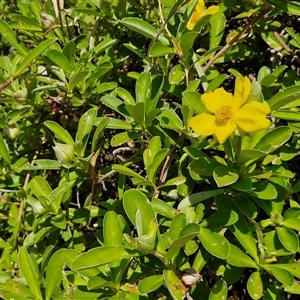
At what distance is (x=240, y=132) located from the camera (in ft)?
2.86

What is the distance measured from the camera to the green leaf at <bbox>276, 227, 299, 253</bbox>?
0.89m

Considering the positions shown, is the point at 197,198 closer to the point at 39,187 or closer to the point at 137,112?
the point at 137,112

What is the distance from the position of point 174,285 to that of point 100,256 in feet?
0.47

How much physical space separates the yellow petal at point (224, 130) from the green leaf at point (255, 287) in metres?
0.28

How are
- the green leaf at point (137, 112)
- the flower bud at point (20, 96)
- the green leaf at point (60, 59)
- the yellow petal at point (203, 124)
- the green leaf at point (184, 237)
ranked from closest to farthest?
the green leaf at point (184, 237)
the yellow petal at point (203, 124)
the green leaf at point (137, 112)
the green leaf at point (60, 59)
the flower bud at point (20, 96)

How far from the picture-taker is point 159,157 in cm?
97

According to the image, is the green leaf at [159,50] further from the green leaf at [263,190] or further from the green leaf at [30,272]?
the green leaf at [30,272]

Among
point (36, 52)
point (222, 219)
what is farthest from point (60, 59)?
point (222, 219)

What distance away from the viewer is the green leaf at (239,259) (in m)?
0.91

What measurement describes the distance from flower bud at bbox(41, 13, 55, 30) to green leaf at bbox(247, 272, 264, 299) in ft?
3.06

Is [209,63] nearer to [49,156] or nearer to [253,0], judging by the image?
[253,0]

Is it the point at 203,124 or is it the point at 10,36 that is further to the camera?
the point at 10,36

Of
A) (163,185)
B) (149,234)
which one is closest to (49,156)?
(163,185)

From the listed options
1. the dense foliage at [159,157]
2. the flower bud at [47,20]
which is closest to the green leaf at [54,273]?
the dense foliage at [159,157]
